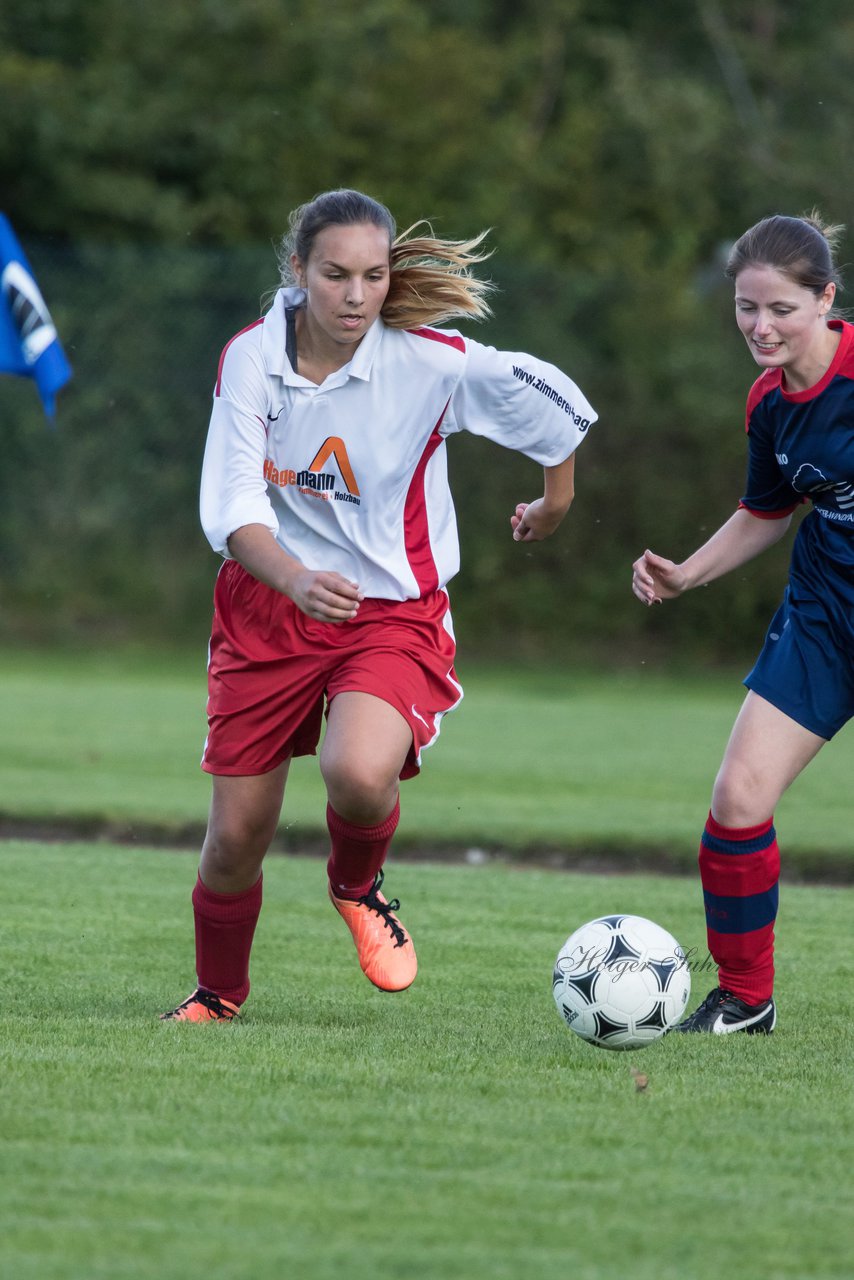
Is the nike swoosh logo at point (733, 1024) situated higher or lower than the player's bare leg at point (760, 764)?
lower

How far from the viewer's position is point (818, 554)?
4750 mm

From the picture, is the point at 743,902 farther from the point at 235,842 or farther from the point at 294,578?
the point at 294,578

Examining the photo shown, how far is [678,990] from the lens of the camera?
4.39 m

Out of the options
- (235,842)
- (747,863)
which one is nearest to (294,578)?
(235,842)

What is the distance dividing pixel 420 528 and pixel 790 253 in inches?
45.7

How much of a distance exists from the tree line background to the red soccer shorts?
1263cm

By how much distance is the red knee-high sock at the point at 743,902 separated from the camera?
4.67 m

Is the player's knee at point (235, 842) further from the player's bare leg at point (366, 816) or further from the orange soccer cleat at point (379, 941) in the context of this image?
the orange soccer cleat at point (379, 941)

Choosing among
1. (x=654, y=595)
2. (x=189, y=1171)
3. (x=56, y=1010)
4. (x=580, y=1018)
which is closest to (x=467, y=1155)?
(x=189, y=1171)

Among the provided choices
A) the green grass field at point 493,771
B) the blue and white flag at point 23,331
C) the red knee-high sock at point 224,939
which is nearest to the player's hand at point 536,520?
the red knee-high sock at point 224,939

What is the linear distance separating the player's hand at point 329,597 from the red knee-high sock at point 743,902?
50.2 inches

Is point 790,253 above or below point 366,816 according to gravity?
above

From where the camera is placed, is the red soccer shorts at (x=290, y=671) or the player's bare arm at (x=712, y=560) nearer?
the red soccer shorts at (x=290, y=671)

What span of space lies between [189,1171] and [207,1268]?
48cm
